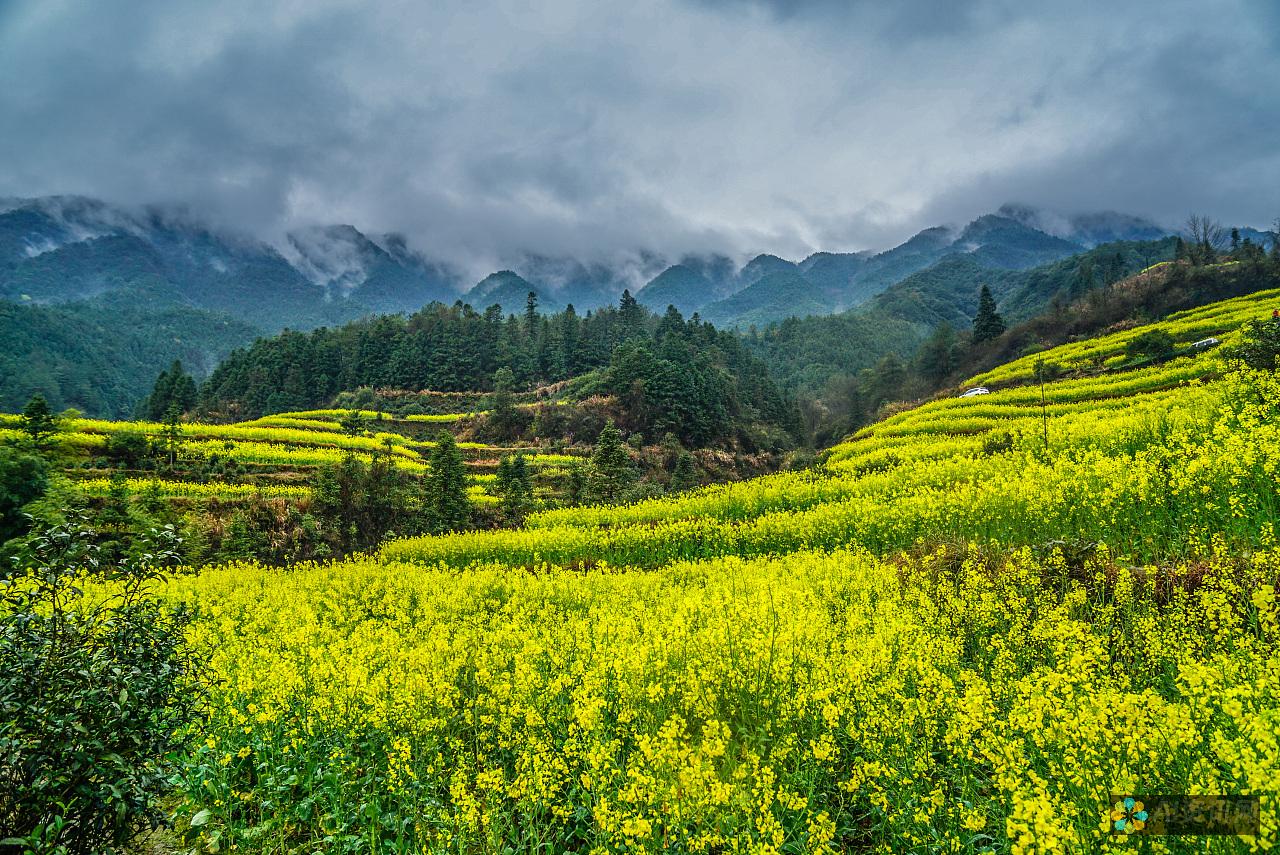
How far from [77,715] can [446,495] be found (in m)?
24.2

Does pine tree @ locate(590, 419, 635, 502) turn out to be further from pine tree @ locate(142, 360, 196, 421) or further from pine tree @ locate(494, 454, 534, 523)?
pine tree @ locate(142, 360, 196, 421)

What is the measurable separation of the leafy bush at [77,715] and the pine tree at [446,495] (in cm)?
2302

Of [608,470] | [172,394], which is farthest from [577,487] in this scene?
[172,394]

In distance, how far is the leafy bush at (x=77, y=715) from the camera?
3666 millimetres

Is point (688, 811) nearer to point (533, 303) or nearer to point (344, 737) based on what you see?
point (344, 737)

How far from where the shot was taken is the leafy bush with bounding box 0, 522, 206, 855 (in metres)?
3.67

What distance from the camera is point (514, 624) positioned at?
24.8 feet

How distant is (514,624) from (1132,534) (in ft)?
27.3

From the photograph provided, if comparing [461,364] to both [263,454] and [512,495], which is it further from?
[512,495]

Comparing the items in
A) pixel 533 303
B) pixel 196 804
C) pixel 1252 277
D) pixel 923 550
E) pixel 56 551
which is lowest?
pixel 196 804

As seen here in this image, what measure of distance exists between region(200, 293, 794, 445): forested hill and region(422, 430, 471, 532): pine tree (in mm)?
40549

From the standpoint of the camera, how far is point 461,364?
81312 millimetres

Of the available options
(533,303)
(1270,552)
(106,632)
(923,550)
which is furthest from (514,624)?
(533,303)
